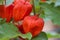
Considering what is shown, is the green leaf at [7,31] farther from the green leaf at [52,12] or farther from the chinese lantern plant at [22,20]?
the green leaf at [52,12]

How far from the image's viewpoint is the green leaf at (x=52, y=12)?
24.7 inches

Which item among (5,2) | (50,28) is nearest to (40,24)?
(5,2)

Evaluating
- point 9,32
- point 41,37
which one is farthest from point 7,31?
point 41,37

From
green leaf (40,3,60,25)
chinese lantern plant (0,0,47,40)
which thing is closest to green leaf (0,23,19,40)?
chinese lantern plant (0,0,47,40)

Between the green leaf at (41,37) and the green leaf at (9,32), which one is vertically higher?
the green leaf at (9,32)

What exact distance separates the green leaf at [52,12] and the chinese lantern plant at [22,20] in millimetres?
32

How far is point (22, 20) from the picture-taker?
69 cm

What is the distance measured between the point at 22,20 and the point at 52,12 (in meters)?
0.10

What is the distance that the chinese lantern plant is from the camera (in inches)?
25.7

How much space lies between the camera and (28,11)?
0.67 metres

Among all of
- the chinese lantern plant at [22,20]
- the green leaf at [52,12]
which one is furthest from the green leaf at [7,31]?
the green leaf at [52,12]

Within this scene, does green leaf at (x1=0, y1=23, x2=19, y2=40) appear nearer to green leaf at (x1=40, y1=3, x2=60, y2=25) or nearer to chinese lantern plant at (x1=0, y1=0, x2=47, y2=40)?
chinese lantern plant at (x1=0, y1=0, x2=47, y2=40)

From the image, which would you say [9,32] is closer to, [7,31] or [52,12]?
[7,31]

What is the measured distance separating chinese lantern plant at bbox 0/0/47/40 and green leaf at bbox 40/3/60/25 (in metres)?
0.03
